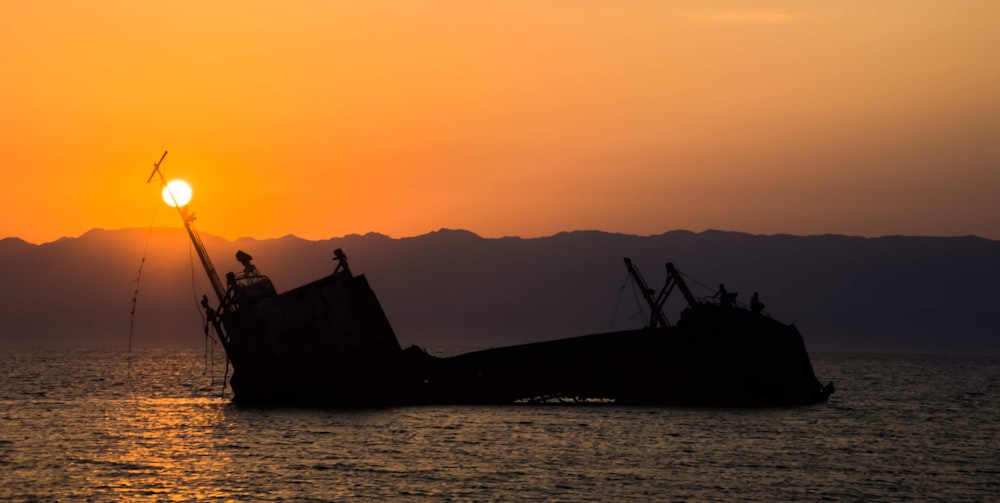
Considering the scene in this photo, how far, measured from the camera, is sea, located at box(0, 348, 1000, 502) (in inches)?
1693

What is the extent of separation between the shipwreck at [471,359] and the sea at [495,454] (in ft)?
4.05

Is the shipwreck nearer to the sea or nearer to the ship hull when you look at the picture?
the ship hull


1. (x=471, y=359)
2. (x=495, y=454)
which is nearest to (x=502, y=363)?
(x=471, y=359)

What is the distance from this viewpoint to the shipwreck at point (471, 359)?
60.4 meters

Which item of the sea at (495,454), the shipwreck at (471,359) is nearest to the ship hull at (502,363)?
the shipwreck at (471,359)

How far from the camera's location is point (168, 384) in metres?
111

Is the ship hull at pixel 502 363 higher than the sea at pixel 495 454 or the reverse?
higher

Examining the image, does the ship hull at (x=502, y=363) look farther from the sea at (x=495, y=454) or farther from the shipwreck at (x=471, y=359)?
the sea at (x=495, y=454)

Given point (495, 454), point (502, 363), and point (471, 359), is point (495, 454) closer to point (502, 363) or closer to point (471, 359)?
point (502, 363)

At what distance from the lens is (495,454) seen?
169 ft

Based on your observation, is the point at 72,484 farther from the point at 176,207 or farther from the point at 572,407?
the point at 572,407

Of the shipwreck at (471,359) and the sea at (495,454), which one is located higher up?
the shipwreck at (471,359)

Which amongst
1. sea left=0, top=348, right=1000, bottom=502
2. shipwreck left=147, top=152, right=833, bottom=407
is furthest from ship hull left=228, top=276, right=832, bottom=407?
sea left=0, top=348, right=1000, bottom=502

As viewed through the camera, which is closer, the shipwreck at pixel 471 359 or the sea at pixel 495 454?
the sea at pixel 495 454
